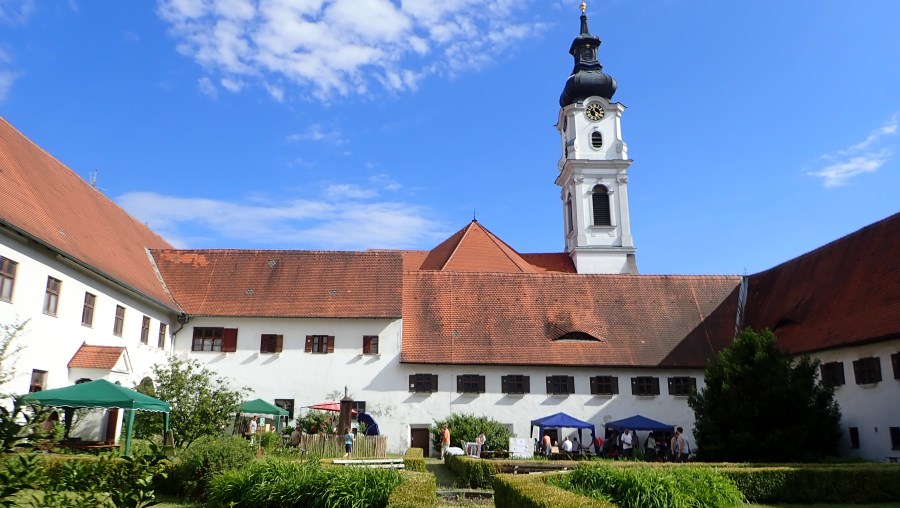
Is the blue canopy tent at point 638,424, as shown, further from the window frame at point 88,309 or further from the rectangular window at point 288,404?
the window frame at point 88,309

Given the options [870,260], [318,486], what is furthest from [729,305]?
[318,486]

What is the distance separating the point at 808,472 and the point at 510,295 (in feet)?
64.0

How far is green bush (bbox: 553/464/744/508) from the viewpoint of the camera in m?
11.6

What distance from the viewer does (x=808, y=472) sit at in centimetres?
1695

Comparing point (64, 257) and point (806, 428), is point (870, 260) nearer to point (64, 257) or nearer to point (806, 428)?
point (806, 428)

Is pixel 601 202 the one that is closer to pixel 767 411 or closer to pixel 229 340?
pixel 767 411

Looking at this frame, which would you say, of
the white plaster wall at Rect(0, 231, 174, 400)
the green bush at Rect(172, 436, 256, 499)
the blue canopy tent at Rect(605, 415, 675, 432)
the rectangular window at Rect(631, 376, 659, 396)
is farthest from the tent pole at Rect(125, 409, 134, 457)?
the rectangular window at Rect(631, 376, 659, 396)

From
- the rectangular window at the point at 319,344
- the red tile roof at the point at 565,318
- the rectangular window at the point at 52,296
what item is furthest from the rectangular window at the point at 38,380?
the red tile roof at the point at 565,318

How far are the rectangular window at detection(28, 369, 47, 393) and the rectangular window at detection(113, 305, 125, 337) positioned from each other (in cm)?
467

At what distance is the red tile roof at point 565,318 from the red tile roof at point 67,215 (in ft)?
40.2

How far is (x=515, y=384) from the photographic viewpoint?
3138cm

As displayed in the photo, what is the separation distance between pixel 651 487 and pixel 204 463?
9676 millimetres

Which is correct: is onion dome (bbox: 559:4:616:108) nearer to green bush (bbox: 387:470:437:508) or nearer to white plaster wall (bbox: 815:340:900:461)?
white plaster wall (bbox: 815:340:900:461)

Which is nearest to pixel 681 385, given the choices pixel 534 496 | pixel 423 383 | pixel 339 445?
pixel 423 383
